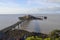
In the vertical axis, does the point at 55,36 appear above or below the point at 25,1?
below

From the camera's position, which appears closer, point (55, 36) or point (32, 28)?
point (55, 36)

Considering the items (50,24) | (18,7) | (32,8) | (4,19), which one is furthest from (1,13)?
(50,24)

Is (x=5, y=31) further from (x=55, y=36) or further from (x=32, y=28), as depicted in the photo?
(x=55, y=36)

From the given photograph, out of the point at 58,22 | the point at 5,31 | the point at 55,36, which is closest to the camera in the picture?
the point at 55,36

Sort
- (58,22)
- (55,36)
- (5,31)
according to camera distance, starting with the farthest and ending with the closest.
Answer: (58,22) → (5,31) → (55,36)

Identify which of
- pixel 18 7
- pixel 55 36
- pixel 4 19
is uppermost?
pixel 18 7

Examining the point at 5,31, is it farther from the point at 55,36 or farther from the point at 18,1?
Answer: the point at 55,36

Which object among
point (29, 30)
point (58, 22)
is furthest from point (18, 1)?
point (58, 22)
